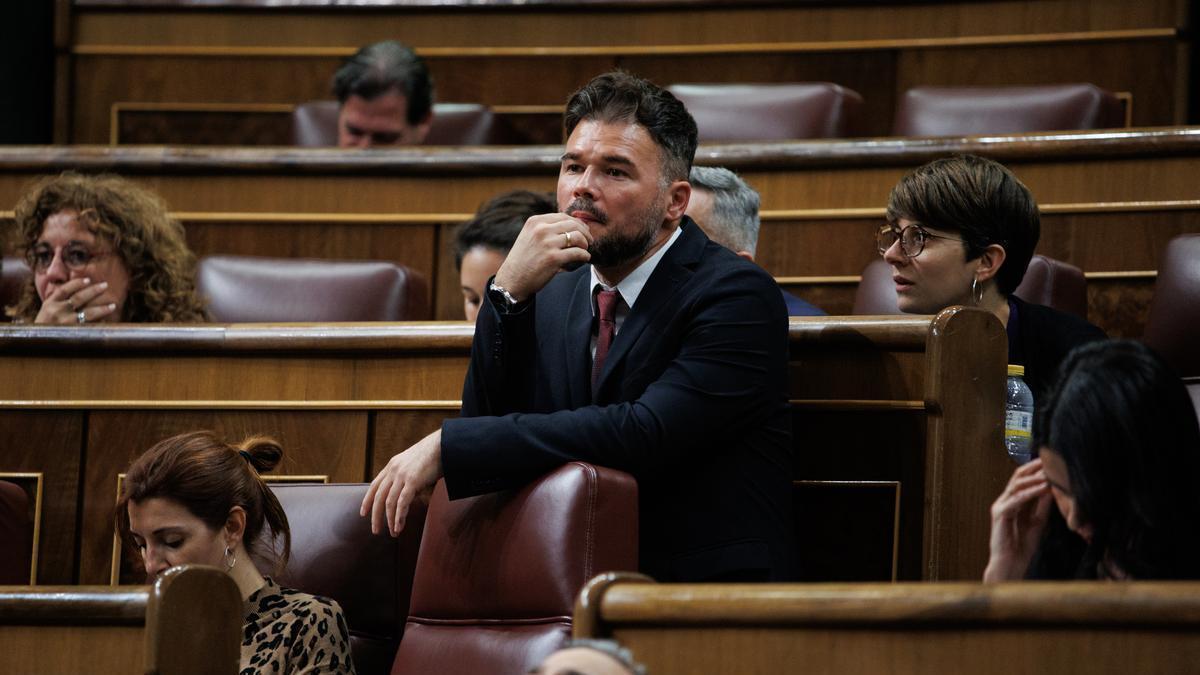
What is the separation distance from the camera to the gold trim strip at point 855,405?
90cm

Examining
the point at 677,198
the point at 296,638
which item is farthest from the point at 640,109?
the point at 296,638

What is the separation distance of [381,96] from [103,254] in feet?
1.37

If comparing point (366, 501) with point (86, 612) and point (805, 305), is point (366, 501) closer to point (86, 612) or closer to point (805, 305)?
point (86, 612)

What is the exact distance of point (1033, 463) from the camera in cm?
70

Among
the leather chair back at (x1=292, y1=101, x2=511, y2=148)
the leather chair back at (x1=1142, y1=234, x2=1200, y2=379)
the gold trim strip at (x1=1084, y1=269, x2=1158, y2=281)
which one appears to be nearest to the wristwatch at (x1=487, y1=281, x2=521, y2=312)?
the leather chair back at (x1=1142, y1=234, x2=1200, y2=379)

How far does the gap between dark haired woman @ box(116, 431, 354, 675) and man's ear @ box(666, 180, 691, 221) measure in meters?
0.30

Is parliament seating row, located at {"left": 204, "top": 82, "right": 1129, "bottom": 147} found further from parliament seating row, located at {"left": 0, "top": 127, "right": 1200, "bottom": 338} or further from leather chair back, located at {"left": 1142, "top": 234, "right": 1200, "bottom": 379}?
leather chair back, located at {"left": 1142, "top": 234, "right": 1200, "bottom": 379}

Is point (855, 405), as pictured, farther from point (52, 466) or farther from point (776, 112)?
point (776, 112)

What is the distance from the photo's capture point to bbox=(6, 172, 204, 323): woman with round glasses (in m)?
1.27

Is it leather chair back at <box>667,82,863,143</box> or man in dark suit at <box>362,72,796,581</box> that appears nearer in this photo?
man in dark suit at <box>362,72,796,581</box>

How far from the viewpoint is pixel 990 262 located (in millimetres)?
988

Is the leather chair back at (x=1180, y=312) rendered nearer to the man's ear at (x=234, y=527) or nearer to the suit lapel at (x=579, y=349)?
the suit lapel at (x=579, y=349)

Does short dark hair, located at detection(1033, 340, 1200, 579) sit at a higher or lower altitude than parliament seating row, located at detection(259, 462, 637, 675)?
higher

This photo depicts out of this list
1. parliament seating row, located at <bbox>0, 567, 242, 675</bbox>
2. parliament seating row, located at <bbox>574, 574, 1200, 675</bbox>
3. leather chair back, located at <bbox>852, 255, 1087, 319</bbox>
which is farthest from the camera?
leather chair back, located at <bbox>852, 255, 1087, 319</bbox>
